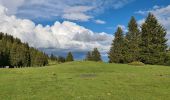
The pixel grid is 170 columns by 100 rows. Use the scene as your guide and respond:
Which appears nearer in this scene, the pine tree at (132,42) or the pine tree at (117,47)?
the pine tree at (132,42)

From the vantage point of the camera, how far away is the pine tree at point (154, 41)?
95.7 m

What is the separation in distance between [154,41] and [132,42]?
989 centimetres

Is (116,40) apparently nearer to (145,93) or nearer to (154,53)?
(154,53)

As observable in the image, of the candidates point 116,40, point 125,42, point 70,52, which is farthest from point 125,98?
point 70,52

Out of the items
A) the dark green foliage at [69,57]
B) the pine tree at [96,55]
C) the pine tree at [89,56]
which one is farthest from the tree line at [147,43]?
the dark green foliage at [69,57]

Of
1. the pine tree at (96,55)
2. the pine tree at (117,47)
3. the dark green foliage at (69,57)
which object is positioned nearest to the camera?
the pine tree at (117,47)

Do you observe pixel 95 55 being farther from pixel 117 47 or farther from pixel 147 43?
pixel 147 43

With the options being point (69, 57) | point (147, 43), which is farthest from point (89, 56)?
point (147, 43)

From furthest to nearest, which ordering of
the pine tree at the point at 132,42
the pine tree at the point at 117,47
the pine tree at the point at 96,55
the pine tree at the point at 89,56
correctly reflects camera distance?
the pine tree at the point at 89,56, the pine tree at the point at 96,55, the pine tree at the point at 117,47, the pine tree at the point at 132,42

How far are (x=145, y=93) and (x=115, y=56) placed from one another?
283 feet

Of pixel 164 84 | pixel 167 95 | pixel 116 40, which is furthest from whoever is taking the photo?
pixel 116 40

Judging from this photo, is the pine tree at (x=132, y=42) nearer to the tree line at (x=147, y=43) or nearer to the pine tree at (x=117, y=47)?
the tree line at (x=147, y=43)

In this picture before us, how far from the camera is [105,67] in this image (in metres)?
61.7

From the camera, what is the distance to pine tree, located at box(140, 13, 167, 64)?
95.7 metres
